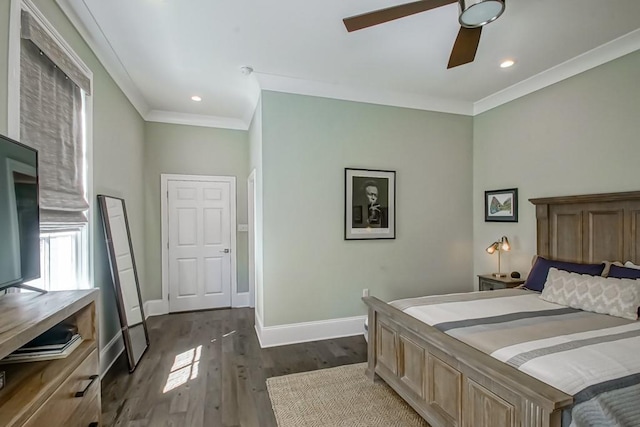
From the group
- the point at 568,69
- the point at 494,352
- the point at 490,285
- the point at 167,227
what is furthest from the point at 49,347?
the point at 568,69

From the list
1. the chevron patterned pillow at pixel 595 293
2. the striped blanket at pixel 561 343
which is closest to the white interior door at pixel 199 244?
the striped blanket at pixel 561 343

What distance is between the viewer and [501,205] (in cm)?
391

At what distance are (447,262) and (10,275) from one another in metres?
4.17

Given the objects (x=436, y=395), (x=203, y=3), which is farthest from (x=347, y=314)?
(x=203, y=3)

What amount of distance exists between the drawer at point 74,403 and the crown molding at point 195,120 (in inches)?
144

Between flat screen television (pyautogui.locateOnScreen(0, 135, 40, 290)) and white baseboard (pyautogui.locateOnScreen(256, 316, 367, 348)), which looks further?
white baseboard (pyautogui.locateOnScreen(256, 316, 367, 348))

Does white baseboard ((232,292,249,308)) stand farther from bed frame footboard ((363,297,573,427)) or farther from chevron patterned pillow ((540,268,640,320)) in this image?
chevron patterned pillow ((540,268,640,320))

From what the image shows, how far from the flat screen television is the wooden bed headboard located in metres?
4.12

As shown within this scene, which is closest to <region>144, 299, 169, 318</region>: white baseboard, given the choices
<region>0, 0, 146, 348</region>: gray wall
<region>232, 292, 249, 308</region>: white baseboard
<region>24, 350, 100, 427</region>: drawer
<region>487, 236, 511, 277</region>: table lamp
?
<region>0, 0, 146, 348</region>: gray wall

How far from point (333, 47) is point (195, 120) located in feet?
8.90

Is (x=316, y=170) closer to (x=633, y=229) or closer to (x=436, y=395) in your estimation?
(x=436, y=395)

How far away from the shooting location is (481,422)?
5.14ft

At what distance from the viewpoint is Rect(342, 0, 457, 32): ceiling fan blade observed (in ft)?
6.11

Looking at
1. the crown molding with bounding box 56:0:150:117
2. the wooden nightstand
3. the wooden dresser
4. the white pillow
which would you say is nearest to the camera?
the wooden dresser
